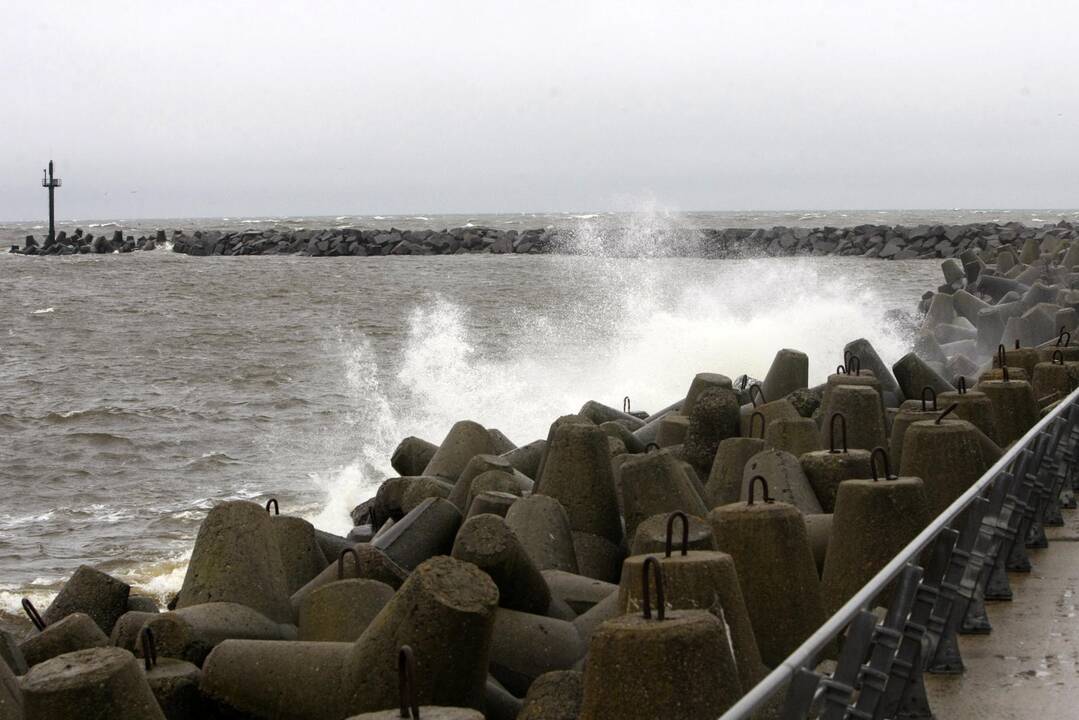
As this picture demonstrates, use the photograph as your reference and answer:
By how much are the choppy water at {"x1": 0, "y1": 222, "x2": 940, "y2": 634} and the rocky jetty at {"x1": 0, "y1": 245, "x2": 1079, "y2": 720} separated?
340cm

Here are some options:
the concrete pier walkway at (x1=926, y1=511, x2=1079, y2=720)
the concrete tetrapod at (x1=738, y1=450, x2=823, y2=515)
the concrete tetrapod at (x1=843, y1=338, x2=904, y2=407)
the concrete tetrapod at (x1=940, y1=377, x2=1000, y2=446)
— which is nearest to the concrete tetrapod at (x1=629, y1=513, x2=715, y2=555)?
the concrete pier walkway at (x1=926, y1=511, x2=1079, y2=720)

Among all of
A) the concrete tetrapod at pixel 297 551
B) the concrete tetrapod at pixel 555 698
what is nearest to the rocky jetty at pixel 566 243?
the concrete tetrapod at pixel 297 551

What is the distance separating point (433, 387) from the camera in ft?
59.7

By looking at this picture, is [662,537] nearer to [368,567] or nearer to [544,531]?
[544,531]

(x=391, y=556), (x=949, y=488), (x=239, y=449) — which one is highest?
(x=949, y=488)

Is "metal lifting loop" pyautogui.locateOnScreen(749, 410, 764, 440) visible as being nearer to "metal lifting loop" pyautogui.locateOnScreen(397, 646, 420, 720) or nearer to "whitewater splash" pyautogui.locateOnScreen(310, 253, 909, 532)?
"whitewater splash" pyautogui.locateOnScreen(310, 253, 909, 532)

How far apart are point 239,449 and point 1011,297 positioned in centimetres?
921

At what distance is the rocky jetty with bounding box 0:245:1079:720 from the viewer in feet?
11.9

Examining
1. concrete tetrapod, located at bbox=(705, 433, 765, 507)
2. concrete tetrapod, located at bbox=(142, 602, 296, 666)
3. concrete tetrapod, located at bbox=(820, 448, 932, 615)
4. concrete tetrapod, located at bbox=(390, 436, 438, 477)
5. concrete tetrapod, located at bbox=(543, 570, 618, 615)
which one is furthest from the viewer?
concrete tetrapod, located at bbox=(390, 436, 438, 477)

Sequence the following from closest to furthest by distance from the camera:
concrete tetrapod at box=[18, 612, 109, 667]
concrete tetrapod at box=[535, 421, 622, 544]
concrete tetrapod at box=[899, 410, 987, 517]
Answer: concrete tetrapod at box=[18, 612, 109, 667] < concrete tetrapod at box=[899, 410, 987, 517] < concrete tetrapod at box=[535, 421, 622, 544]

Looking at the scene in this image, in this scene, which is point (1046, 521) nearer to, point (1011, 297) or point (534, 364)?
point (1011, 297)

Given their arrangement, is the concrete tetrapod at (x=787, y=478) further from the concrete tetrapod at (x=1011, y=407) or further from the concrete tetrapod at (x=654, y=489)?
the concrete tetrapod at (x=1011, y=407)

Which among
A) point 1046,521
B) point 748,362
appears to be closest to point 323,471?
point 748,362

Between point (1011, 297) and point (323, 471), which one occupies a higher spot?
point (1011, 297)
